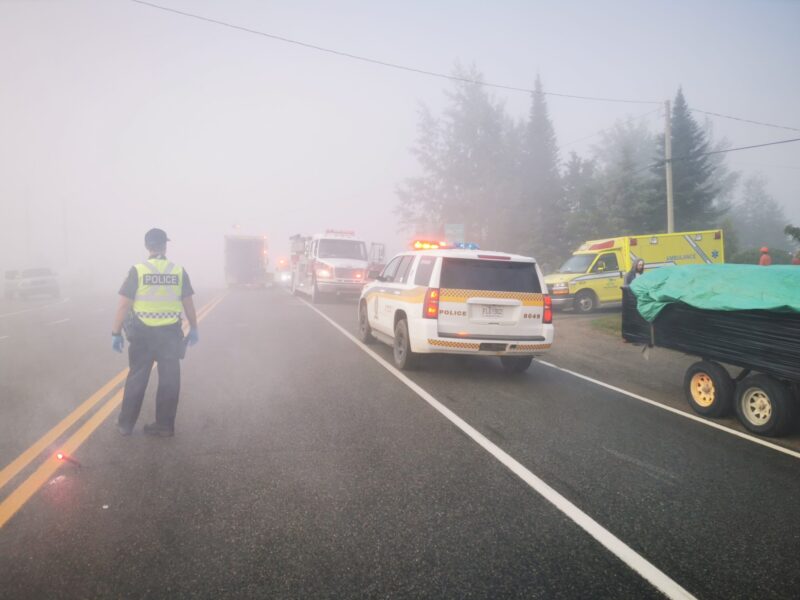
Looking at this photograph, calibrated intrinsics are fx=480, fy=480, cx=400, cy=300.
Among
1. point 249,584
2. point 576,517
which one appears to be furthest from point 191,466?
point 576,517

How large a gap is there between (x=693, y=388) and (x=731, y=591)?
13.3ft

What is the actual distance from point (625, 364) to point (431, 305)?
4.39m

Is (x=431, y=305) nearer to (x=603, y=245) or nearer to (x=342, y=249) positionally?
(x=603, y=245)

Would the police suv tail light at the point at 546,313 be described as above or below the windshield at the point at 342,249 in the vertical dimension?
below

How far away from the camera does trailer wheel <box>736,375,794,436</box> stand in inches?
189

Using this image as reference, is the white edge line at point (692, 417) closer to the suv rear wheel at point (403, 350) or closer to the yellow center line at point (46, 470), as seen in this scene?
the suv rear wheel at point (403, 350)

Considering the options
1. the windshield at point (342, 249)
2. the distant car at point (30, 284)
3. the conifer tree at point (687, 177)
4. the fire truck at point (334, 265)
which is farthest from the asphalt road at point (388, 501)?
the conifer tree at point (687, 177)

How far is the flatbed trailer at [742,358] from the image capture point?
15.8 feet

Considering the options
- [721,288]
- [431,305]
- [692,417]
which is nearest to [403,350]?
[431,305]

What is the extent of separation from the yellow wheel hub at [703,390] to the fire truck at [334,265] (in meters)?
13.3

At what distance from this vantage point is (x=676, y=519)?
315 cm

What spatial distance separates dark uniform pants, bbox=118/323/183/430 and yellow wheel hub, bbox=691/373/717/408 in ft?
19.2

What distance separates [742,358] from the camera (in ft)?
17.3

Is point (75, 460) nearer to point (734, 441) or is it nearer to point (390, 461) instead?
point (390, 461)
